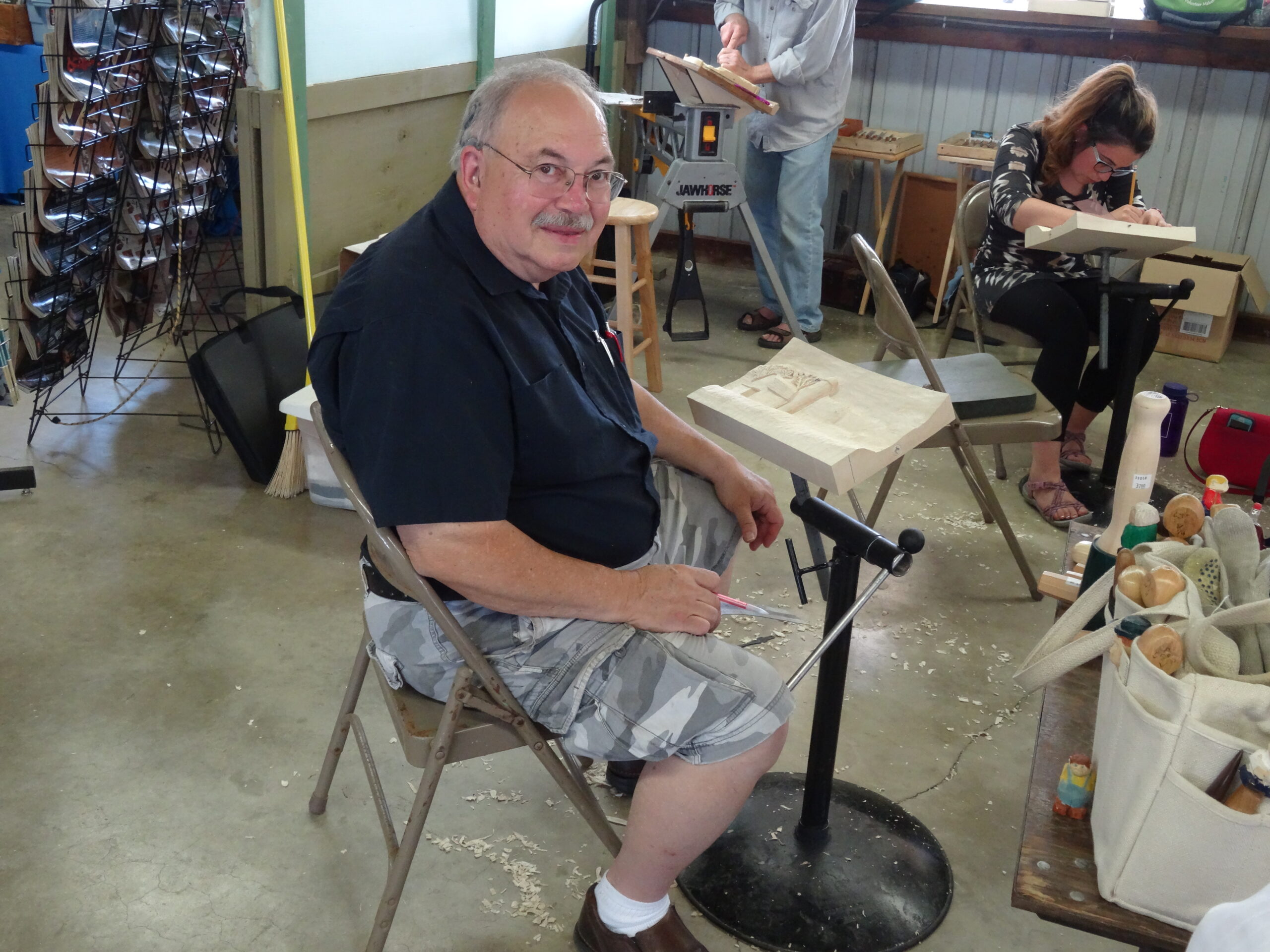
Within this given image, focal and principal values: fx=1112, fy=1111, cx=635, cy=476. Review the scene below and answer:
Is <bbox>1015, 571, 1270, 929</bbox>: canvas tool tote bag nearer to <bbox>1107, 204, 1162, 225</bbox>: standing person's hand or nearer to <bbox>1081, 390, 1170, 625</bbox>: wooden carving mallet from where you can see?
<bbox>1081, 390, 1170, 625</bbox>: wooden carving mallet

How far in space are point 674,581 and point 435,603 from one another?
35 cm

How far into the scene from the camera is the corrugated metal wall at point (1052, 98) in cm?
495

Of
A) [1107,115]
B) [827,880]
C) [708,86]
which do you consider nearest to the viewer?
[827,880]

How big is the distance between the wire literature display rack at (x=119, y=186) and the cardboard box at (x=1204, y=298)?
384 centimetres

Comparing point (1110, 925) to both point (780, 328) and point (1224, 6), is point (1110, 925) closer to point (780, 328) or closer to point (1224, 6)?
point (780, 328)

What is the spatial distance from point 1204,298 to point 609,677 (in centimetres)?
416

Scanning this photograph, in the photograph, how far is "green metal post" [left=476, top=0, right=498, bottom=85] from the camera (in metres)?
4.60

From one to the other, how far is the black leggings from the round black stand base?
1690mm

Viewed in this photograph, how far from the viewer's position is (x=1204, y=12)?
4668mm

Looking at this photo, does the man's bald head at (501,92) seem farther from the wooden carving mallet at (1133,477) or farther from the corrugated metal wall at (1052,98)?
the corrugated metal wall at (1052,98)

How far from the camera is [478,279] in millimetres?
1561

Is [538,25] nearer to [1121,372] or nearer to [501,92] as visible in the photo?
[1121,372]

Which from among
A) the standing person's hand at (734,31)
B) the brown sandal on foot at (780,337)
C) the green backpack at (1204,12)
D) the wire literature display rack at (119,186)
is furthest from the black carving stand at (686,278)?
the green backpack at (1204,12)

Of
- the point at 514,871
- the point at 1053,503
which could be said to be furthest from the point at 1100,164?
the point at 514,871
